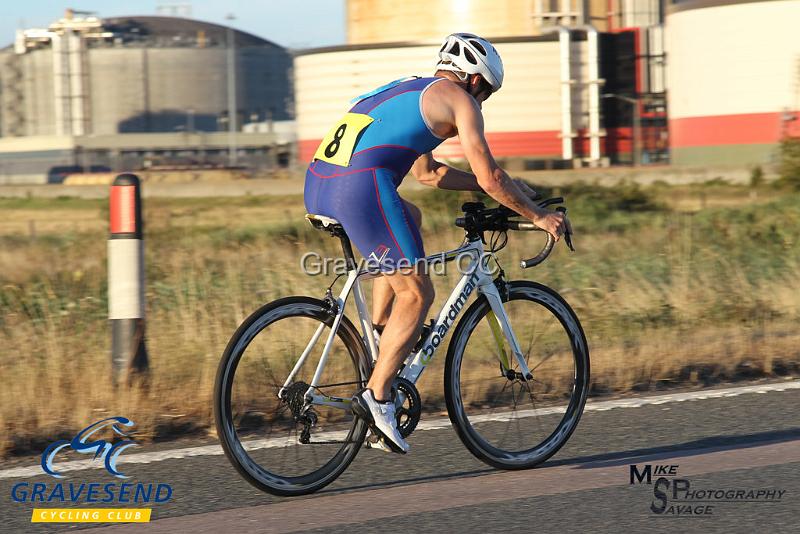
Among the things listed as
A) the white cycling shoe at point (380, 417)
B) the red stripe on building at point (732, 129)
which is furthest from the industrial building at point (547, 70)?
the white cycling shoe at point (380, 417)

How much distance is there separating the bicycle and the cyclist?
96mm

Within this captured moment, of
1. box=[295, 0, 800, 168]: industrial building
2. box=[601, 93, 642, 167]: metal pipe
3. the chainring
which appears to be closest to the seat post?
the chainring

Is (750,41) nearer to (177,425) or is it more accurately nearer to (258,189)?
(258,189)

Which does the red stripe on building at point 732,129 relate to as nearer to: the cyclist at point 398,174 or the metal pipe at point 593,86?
the metal pipe at point 593,86

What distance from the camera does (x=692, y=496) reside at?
14.4 feet

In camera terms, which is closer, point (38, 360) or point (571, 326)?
point (571, 326)

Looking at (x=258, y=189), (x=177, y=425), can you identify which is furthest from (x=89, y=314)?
(x=258, y=189)

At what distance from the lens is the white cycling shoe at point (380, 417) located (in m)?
4.61

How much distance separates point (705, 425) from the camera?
561 cm

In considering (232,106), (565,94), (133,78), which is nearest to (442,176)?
(565,94)

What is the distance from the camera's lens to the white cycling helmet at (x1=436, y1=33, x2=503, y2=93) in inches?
181

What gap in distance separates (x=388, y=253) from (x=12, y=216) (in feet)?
113

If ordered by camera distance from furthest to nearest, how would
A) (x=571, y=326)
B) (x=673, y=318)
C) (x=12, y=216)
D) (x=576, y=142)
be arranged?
(x=576, y=142), (x=12, y=216), (x=673, y=318), (x=571, y=326)

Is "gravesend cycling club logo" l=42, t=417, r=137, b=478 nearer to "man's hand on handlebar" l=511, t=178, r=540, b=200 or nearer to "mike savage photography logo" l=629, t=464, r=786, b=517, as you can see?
"man's hand on handlebar" l=511, t=178, r=540, b=200
